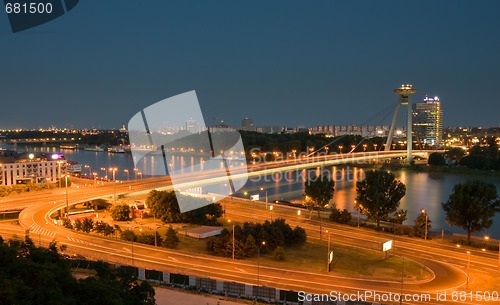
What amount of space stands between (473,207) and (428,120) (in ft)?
233

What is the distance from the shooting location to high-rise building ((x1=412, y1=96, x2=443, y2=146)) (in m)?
75.5

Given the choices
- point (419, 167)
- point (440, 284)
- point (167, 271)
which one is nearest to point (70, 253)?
point (167, 271)

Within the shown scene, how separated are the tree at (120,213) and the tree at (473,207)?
9.77m

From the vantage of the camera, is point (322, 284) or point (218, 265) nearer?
point (322, 284)

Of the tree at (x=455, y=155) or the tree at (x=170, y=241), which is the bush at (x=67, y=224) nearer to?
the tree at (x=170, y=241)

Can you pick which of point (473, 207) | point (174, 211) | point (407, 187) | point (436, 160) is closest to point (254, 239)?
point (174, 211)

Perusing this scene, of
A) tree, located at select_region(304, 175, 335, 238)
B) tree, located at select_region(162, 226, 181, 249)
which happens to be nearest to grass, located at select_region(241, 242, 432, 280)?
tree, located at select_region(162, 226, 181, 249)

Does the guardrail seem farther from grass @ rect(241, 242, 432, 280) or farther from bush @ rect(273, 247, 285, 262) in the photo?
bush @ rect(273, 247, 285, 262)

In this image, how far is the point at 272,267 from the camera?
8.87 m

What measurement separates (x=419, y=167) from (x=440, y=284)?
81.5 feet

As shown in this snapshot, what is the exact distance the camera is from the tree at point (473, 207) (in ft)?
36.8

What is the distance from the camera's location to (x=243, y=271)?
334 inches

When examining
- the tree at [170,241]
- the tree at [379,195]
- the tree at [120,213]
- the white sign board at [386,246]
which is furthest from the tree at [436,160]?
the tree at [170,241]

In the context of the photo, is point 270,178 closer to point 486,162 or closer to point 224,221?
point 224,221
